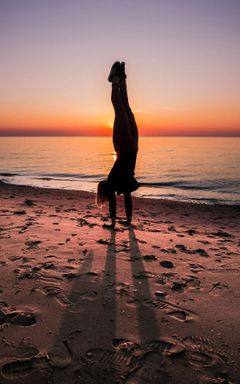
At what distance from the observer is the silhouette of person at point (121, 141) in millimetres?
5941

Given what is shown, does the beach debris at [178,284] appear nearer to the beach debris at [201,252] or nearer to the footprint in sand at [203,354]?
the footprint in sand at [203,354]

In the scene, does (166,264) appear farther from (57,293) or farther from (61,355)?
(61,355)

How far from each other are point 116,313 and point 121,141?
3861 millimetres

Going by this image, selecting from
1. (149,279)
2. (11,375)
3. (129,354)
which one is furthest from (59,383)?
(149,279)

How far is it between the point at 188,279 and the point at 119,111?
11.8 ft

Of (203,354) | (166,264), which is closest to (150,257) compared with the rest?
(166,264)

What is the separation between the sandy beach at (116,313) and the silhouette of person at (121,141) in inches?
59.4

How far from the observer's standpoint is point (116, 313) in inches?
116

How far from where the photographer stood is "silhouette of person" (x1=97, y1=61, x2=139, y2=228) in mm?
5941

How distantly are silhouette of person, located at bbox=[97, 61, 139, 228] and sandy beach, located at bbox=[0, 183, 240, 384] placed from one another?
1.51m

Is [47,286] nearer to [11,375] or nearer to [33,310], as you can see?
[33,310]

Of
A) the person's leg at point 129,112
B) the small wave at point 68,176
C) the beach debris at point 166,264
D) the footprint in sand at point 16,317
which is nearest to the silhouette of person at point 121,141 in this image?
the person's leg at point 129,112

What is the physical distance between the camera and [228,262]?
4645mm

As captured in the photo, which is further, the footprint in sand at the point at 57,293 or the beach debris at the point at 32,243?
the beach debris at the point at 32,243
